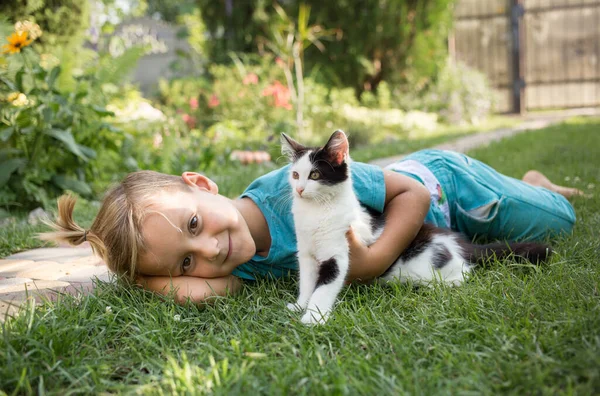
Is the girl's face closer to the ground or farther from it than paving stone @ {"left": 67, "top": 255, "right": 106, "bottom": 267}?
farther from it

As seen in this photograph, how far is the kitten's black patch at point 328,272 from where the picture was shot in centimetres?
226

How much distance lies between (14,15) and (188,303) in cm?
612

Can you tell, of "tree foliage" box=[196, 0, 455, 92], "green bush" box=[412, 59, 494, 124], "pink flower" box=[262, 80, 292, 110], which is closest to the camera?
"pink flower" box=[262, 80, 292, 110]

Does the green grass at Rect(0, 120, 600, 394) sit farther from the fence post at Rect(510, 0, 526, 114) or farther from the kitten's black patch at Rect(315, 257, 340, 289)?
the fence post at Rect(510, 0, 526, 114)

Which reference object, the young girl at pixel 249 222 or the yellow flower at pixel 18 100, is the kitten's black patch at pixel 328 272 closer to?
the young girl at pixel 249 222

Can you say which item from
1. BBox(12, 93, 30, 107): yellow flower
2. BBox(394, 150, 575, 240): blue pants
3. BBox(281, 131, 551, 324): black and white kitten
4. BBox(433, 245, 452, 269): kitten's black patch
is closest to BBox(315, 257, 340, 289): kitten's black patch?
BBox(281, 131, 551, 324): black and white kitten

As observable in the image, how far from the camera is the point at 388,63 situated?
1205 cm

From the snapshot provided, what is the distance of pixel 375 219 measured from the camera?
2.62m

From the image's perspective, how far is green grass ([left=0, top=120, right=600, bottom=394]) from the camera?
1542 millimetres

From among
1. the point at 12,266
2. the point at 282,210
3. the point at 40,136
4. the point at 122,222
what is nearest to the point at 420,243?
the point at 282,210

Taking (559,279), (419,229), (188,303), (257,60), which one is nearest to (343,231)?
(419,229)

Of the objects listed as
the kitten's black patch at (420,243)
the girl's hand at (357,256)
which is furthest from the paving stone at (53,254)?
the kitten's black patch at (420,243)

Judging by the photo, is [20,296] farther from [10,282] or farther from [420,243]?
[420,243]

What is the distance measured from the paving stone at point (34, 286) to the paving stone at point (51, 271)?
0.11 meters
